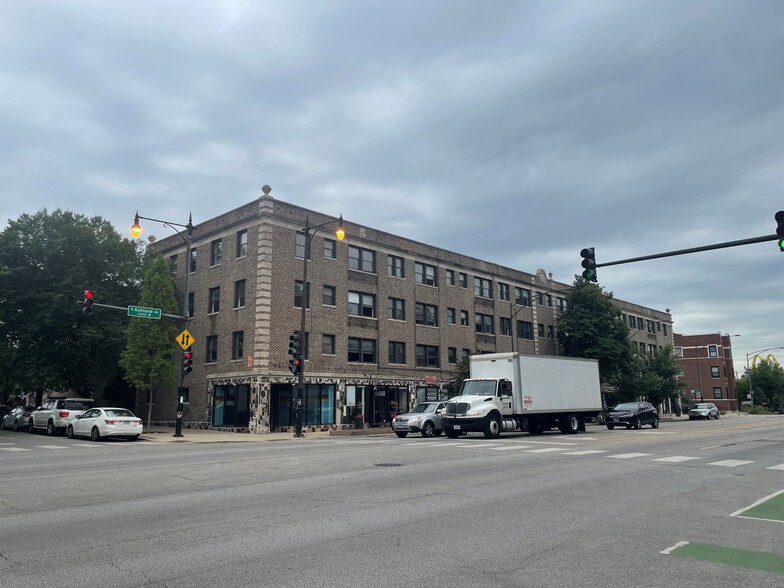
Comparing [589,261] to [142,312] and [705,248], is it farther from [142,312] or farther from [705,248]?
[142,312]

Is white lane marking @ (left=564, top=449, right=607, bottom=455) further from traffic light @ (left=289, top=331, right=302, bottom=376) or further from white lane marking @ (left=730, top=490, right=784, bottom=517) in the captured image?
traffic light @ (left=289, top=331, right=302, bottom=376)

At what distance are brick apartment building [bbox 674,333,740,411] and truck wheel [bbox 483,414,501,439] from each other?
8176cm

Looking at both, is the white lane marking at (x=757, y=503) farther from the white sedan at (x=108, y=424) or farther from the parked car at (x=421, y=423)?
the white sedan at (x=108, y=424)

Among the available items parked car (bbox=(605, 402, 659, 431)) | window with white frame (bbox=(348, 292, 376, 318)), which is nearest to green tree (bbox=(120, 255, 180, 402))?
window with white frame (bbox=(348, 292, 376, 318))

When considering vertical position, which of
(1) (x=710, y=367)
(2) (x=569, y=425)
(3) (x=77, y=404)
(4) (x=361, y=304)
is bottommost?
(2) (x=569, y=425)

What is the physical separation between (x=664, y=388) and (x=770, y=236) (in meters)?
47.2

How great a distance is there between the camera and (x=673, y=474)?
13070 millimetres

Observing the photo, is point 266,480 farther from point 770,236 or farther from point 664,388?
point 664,388

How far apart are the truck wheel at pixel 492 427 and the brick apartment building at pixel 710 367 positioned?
Result: 81.8m

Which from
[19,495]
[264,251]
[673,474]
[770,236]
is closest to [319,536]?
[19,495]

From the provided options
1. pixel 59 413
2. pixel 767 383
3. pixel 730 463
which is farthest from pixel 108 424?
pixel 767 383

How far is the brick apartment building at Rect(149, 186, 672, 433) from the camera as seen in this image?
3478cm

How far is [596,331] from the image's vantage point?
2208 inches

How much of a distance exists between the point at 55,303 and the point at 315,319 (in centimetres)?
1450
